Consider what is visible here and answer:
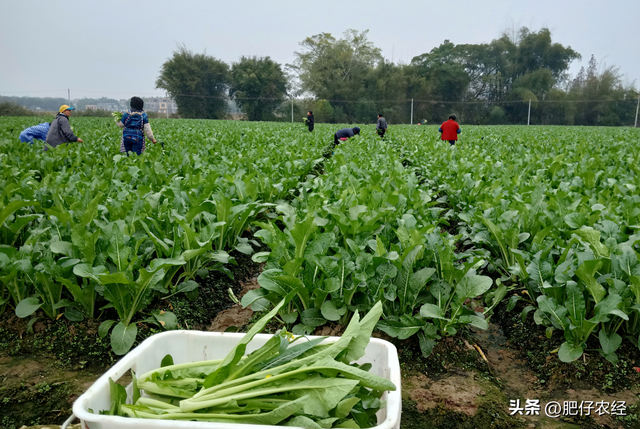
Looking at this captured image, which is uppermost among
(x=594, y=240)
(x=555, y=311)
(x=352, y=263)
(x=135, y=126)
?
(x=135, y=126)

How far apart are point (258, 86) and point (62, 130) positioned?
163ft

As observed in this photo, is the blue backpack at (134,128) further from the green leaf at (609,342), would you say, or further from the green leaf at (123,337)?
the green leaf at (609,342)

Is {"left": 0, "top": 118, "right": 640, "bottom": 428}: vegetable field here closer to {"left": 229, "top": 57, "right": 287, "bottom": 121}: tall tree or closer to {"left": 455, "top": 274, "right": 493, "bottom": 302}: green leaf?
{"left": 455, "top": 274, "right": 493, "bottom": 302}: green leaf

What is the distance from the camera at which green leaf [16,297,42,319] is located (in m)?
2.72

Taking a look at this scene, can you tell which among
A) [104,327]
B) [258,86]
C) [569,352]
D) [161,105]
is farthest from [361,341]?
[161,105]

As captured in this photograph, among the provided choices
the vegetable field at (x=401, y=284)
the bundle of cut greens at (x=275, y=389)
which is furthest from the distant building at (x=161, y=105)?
the bundle of cut greens at (x=275, y=389)

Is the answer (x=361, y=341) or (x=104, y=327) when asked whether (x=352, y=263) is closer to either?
(x=361, y=341)

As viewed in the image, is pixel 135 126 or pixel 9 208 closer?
pixel 9 208

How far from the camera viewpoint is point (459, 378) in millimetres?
2521

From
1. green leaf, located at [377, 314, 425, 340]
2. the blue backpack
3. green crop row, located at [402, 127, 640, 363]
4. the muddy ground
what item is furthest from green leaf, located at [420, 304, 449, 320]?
the blue backpack

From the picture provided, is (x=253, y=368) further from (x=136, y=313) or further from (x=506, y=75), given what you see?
(x=506, y=75)

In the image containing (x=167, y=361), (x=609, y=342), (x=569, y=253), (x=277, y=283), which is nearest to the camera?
(x=167, y=361)

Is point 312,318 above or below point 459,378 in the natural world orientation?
above

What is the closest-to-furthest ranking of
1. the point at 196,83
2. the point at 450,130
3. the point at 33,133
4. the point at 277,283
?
the point at 277,283
the point at 33,133
the point at 450,130
the point at 196,83
